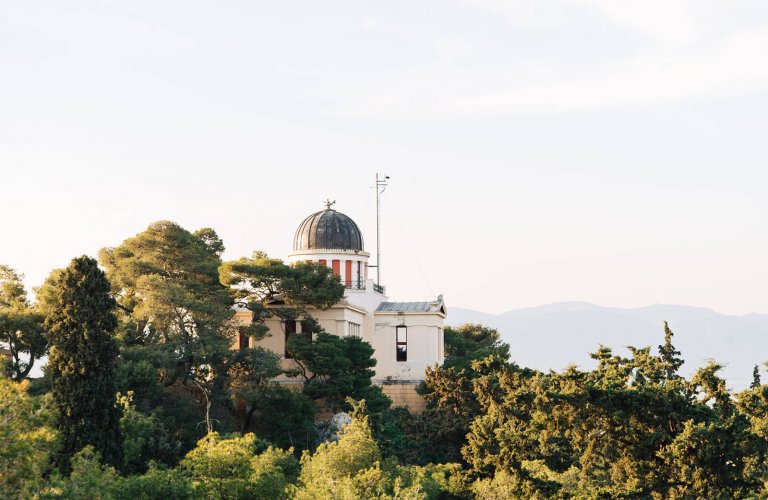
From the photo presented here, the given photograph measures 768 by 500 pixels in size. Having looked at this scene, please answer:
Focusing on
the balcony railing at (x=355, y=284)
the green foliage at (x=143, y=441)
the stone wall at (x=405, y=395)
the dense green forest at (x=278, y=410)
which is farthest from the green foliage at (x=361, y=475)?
the balcony railing at (x=355, y=284)

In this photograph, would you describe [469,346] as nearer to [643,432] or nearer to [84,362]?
[84,362]

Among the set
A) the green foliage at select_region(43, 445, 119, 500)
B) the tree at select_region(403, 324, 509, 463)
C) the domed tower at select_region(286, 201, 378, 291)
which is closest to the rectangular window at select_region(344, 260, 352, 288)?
the domed tower at select_region(286, 201, 378, 291)

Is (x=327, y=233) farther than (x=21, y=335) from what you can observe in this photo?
Yes

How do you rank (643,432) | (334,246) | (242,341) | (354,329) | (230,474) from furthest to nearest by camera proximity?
(334,246)
(354,329)
(242,341)
(230,474)
(643,432)

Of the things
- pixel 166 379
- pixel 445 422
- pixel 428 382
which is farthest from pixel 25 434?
pixel 428 382

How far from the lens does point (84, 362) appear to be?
143 ft

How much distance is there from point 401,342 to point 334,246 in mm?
7256

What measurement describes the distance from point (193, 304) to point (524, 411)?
18.5 metres

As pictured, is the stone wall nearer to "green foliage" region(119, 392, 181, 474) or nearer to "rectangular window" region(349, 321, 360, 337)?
"rectangular window" region(349, 321, 360, 337)

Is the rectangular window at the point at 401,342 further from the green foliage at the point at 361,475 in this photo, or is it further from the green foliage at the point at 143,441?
the green foliage at the point at 143,441

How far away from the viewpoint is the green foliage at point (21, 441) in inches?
1195

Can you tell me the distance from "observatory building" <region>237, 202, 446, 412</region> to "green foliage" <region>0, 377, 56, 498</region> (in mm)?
40037

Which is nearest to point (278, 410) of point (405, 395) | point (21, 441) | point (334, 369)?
point (334, 369)

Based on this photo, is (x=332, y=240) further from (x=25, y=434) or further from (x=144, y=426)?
(x=25, y=434)
